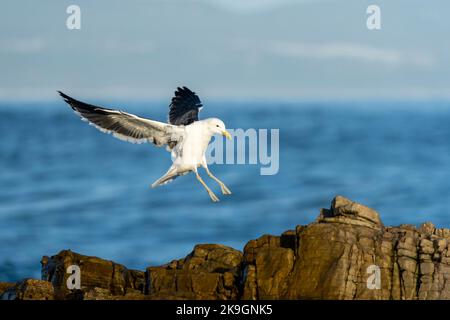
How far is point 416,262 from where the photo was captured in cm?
1920

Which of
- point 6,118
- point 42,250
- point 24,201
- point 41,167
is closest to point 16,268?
point 42,250

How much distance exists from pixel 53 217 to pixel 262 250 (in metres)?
43.8

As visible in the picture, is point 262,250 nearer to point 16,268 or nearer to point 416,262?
point 416,262

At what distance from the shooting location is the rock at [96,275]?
20422 millimetres

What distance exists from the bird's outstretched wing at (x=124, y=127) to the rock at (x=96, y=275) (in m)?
3.00

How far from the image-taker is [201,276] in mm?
19219

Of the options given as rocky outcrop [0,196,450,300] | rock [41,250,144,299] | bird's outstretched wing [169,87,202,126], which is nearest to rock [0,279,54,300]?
rocky outcrop [0,196,450,300]

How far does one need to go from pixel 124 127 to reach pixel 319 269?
583cm

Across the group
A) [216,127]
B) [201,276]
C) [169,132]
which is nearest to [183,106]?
[169,132]

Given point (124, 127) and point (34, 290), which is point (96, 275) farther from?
point (124, 127)

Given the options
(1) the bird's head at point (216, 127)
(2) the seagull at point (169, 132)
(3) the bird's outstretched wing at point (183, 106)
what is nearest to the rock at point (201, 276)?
Answer: (2) the seagull at point (169, 132)
